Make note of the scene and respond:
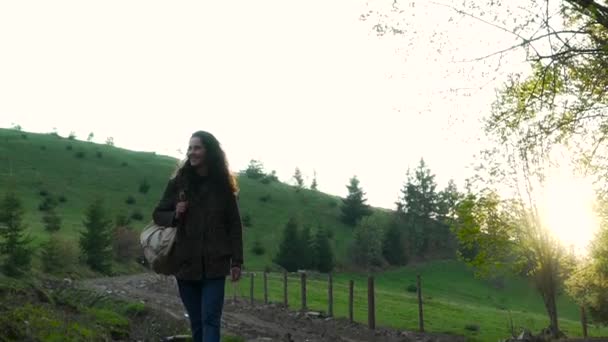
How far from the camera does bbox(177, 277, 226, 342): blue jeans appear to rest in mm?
5680

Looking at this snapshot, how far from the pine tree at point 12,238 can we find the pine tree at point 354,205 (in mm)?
72208

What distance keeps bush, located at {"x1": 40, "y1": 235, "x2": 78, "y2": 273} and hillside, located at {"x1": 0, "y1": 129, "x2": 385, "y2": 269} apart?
20.5 m

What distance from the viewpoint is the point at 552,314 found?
2531cm

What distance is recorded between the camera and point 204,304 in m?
5.73

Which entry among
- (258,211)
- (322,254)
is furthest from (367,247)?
(258,211)

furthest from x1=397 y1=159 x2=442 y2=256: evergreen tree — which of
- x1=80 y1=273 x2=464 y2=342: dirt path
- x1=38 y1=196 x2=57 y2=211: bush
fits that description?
x1=80 y1=273 x2=464 y2=342: dirt path

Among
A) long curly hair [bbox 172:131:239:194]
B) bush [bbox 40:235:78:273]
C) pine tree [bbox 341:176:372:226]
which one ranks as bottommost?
bush [bbox 40:235:78:273]

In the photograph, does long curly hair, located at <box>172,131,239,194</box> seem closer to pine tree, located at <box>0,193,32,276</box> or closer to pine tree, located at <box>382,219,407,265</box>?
pine tree, located at <box>0,193,32,276</box>

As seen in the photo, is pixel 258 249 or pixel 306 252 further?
pixel 258 249

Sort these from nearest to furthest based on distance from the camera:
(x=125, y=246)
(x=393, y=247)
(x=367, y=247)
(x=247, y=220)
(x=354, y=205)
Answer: (x=125, y=246), (x=367, y=247), (x=247, y=220), (x=393, y=247), (x=354, y=205)

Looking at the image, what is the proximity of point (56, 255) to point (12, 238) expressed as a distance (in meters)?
4.74

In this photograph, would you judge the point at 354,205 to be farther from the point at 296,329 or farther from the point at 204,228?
the point at 204,228

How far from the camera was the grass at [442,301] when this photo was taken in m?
32.2

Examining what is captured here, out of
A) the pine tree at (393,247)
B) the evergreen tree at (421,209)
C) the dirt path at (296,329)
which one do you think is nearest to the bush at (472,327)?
the dirt path at (296,329)
